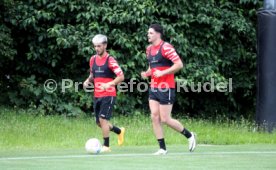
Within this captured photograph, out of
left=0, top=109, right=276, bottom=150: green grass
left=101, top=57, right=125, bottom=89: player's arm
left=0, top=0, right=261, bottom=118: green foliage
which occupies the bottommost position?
left=0, top=109, right=276, bottom=150: green grass

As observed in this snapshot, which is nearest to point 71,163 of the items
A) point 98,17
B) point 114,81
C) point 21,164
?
point 21,164

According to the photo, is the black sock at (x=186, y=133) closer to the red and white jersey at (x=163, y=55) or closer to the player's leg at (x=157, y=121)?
the player's leg at (x=157, y=121)

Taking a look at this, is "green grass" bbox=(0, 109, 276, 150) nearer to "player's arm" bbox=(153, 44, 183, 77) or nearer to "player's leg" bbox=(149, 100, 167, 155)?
"player's leg" bbox=(149, 100, 167, 155)

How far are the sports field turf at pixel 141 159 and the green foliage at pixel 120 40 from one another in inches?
225

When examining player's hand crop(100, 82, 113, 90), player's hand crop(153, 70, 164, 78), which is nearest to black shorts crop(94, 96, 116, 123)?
player's hand crop(100, 82, 113, 90)

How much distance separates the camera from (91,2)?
718 inches

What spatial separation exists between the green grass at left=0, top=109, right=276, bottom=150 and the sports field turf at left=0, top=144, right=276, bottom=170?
1887 millimetres

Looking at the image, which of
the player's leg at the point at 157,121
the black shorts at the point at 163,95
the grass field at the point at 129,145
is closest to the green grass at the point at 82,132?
the grass field at the point at 129,145

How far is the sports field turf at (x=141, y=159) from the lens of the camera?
936 cm

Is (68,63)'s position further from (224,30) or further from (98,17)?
(224,30)

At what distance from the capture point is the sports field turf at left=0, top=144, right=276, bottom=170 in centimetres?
936

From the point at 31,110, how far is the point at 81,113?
1.19 m

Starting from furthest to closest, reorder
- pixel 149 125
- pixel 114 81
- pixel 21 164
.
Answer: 1. pixel 149 125
2. pixel 114 81
3. pixel 21 164

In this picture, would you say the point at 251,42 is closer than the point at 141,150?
No
